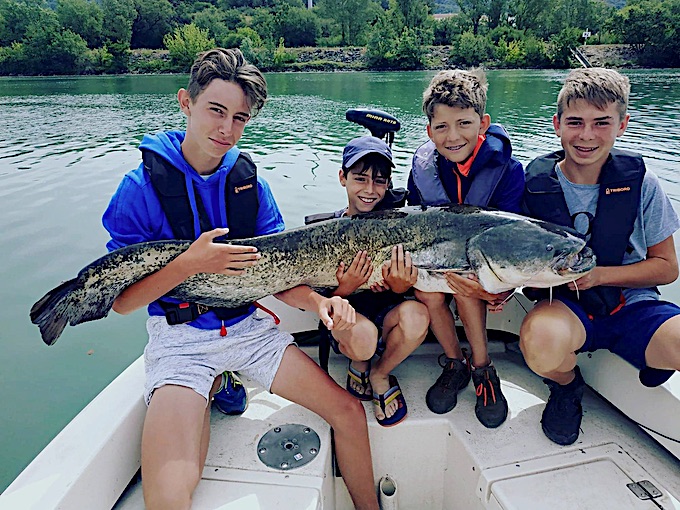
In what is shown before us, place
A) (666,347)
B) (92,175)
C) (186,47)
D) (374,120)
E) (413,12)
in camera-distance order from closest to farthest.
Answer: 1. (666,347)
2. (374,120)
3. (92,175)
4. (186,47)
5. (413,12)

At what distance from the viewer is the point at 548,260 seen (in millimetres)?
2674

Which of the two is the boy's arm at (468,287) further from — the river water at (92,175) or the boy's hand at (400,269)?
the river water at (92,175)

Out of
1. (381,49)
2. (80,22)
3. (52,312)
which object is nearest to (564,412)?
(52,312)

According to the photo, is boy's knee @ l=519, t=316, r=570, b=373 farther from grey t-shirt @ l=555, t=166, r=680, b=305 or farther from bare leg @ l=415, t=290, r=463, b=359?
grey t-shirt @ l=555, t=166, r=680, b=305

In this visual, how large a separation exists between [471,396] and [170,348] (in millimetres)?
1829

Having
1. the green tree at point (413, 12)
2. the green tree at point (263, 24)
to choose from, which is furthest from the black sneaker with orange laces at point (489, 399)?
the green tree at point (413, 12)

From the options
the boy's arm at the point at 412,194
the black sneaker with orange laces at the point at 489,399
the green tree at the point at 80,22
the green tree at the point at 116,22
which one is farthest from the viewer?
the green tree at the point at 116,22

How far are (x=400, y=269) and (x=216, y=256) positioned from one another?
107cm

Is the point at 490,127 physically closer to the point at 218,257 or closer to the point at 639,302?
the point at 639,302

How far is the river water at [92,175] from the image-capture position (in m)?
5.26

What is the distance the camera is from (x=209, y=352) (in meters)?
2.79

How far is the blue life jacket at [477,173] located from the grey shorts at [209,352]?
1.38 metres

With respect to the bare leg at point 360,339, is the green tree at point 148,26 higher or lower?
higher

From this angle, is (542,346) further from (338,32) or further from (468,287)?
(338,32)
